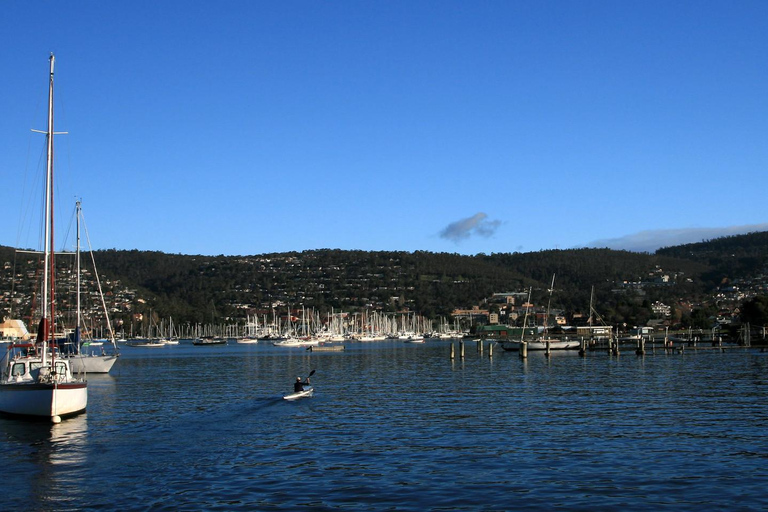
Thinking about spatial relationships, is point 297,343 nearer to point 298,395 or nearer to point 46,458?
point 298,395

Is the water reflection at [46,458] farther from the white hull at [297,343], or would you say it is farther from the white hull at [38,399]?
the white hull at [297,343]

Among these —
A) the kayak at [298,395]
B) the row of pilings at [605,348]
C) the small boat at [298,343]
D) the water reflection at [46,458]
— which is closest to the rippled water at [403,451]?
the water reflection at [46,458]

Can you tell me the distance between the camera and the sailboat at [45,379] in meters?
35.5

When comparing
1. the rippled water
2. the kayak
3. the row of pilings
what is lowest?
the rippled water

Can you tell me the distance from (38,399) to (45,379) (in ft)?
4.18

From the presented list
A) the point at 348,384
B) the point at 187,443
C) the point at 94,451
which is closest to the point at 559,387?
the point at 348,384

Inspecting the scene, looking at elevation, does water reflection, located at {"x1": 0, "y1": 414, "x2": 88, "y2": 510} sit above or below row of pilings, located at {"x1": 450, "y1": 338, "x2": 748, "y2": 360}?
below

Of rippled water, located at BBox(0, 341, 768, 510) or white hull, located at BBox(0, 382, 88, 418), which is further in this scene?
white hull, located at BBox(0, 382, 88, 418)

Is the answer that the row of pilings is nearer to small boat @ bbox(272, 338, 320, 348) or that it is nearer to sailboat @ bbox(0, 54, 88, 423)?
sailboat @ bbox(0, 54, 88, 423)

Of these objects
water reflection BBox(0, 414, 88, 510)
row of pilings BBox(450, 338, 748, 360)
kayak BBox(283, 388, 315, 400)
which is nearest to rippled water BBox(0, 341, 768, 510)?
water reflection BBox(0, 414, 88, 510)

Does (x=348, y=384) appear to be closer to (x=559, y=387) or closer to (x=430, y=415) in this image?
(x=559, y=387)

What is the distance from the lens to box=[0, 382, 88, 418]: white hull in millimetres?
35344

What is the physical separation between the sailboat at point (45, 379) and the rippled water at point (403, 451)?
80cm

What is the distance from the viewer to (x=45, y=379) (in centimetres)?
3641
